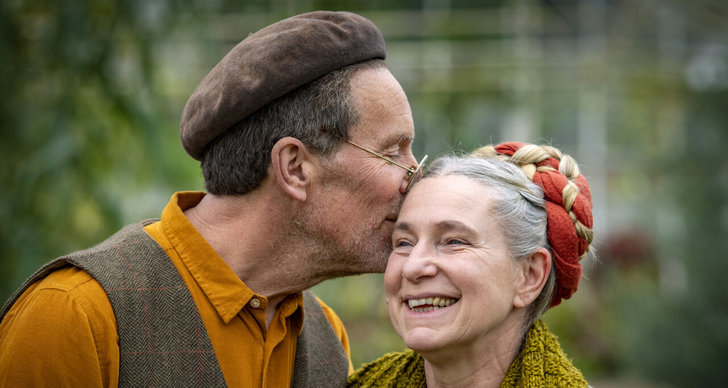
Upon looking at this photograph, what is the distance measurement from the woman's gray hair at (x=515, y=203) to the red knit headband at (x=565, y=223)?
0.03m

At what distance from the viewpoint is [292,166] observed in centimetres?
258

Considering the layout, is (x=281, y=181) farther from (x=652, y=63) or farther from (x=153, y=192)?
(x=652, y=63)

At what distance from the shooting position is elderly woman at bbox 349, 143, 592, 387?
91.4 inches

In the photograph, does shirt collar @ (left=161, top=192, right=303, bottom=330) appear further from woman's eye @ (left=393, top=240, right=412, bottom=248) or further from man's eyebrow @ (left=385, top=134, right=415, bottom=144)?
man's eyebrow @ (left=385, top=134, right=415, bottom=144)

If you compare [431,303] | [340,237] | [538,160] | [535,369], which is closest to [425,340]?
[431,303]

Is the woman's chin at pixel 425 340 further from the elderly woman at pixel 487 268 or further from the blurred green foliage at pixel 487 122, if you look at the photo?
the blurred green foliage at pixel 487 122

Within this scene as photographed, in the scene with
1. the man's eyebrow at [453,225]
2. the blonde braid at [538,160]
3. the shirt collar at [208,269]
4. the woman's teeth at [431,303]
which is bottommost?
the woman's teeth at [431,303]

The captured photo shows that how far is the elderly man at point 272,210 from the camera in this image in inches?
91.8

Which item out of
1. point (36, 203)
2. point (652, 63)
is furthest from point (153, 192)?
point (652, 63)

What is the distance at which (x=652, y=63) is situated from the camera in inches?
501

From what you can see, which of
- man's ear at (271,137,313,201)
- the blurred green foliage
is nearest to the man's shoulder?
man's ear at (271,137,313,201)

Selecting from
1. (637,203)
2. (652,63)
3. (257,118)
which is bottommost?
(637,203)

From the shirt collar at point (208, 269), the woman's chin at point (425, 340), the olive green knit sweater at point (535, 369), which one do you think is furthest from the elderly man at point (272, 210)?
the woman's chin at point (425, 340)

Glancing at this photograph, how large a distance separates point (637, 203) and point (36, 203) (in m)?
7.96
